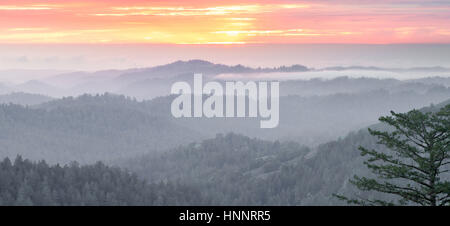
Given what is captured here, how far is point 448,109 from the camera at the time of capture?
154 ft

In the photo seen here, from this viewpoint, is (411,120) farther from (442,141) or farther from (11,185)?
(11,185)

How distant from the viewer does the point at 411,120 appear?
45781 millimetres
